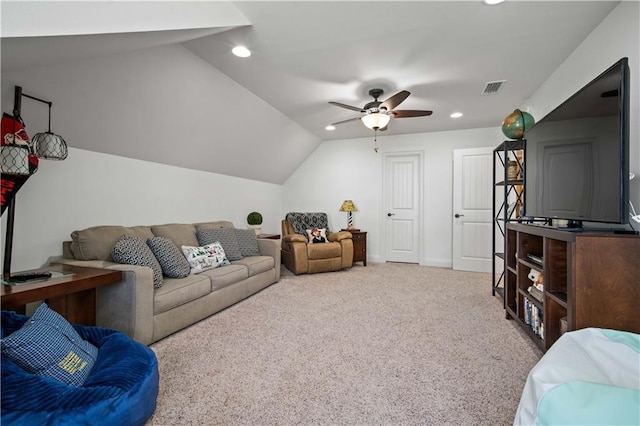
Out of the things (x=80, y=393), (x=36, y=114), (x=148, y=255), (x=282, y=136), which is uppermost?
(x=282, y=136)

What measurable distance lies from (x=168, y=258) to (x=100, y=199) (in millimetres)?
916

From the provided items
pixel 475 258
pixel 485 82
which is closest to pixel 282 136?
pixel 485 82

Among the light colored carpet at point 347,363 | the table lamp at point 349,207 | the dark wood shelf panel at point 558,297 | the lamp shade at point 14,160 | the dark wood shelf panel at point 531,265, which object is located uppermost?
the lamp shade at point 14,160

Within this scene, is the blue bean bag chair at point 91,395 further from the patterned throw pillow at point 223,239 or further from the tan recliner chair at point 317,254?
the tan recliner chair at point 317,254

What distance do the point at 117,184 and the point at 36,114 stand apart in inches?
35.1

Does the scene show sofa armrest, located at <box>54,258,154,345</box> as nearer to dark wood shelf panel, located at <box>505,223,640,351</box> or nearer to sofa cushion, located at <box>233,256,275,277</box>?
sofa cushion, located at <box>233,256,275,277</box>

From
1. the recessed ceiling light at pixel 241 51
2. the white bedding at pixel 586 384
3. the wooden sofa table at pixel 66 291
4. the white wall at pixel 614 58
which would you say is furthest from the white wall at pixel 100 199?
the white wall at pixel 614 58

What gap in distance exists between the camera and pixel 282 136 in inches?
190

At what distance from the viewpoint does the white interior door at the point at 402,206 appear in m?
5.46

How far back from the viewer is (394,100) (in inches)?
122

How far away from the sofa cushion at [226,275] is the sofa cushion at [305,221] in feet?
6.65

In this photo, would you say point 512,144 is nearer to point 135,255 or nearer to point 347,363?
point 347,363

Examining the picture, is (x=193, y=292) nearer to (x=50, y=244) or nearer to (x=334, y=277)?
(x=50, y=244)

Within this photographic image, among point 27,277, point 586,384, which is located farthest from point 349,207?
point 586,384
